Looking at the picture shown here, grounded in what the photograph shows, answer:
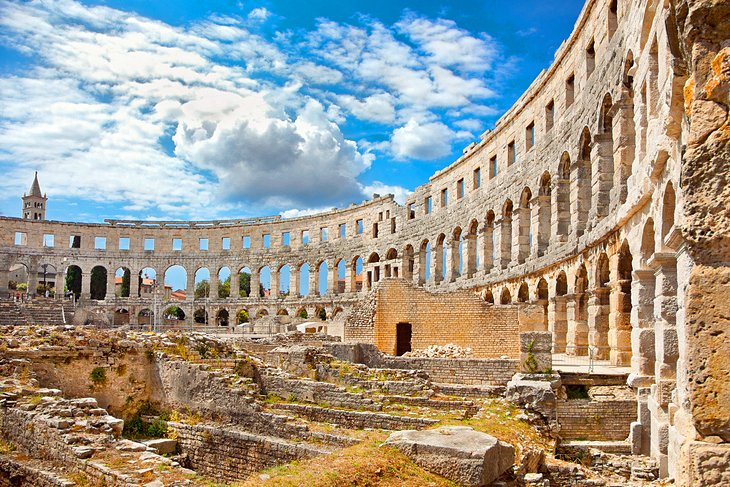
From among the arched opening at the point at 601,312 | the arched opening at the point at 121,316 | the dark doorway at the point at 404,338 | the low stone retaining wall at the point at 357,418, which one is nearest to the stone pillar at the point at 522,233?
the dark doorway at the point at 404,338

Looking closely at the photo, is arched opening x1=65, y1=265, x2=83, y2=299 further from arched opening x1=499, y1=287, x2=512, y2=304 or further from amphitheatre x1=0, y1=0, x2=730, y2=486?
arched opening x1=499, y1=287, x2=512, y2=304

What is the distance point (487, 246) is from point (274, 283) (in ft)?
83.9

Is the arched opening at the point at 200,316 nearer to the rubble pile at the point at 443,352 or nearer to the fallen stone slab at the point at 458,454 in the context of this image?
the rubble pile at the point at 443,352

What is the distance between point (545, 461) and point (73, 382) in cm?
1063

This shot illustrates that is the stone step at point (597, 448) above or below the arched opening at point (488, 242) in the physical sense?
below

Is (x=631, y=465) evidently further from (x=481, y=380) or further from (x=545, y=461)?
(x=481, y=380)

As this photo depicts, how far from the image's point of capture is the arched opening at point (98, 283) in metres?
58.8

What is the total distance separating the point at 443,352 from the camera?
2177 cm

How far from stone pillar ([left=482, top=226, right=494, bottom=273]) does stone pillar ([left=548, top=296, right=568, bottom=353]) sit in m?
9.17

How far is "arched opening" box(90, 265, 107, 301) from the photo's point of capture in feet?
193

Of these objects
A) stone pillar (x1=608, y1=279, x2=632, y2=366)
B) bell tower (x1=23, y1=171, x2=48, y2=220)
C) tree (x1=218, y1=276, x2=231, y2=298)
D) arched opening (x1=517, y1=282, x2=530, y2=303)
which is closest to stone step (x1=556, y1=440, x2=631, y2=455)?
stone pillar (x1=608, y1=279, x2=632, y2=366)

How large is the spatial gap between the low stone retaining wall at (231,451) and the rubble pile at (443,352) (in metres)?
10.7

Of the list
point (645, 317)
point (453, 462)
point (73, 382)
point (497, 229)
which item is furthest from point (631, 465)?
point (497, 229)

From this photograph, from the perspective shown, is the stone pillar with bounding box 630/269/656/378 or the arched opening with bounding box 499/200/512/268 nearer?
the stone pillar with bounding box 630/269/656/378
